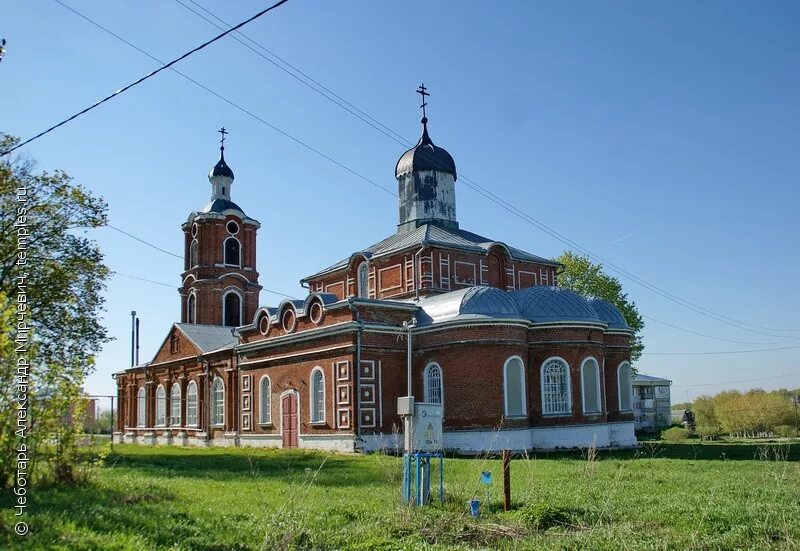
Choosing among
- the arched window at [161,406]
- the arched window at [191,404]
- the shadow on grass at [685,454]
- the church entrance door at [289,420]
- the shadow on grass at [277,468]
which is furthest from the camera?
the arched window at [161,406]

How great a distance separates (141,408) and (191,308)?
285 inches

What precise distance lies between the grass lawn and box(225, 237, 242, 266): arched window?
2609cm

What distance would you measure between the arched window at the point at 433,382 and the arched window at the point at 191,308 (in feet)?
61.0

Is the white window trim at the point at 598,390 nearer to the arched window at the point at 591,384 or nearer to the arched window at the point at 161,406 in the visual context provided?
the arched window at the point at 591,384

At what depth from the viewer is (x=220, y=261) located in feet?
133

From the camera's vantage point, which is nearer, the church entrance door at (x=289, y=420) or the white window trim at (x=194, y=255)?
the church entrance door at (x=289, y=420)

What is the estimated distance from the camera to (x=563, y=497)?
1276 cm

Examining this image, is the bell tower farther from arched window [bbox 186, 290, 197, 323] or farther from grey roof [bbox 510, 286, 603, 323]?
grey roof [bbox 510, 286, 603, 323]

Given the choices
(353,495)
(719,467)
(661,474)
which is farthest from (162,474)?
(719,467)

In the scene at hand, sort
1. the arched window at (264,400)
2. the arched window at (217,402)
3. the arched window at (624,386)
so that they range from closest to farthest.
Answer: the arched window at (624,386) → the arched window at (264,400) → the arched window at (217,402)

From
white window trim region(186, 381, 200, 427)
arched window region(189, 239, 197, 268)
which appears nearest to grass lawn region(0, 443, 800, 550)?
white window trim region(186, 381, 200, 427)

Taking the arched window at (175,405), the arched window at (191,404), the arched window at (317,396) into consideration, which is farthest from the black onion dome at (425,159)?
the arched window at (175,405)

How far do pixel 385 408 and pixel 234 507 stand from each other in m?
15.6

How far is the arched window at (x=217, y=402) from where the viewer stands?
3578 cm
